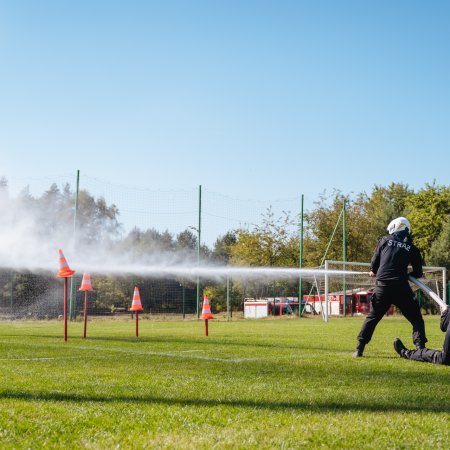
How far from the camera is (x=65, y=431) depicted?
399 cm

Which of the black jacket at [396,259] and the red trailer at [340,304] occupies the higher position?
the black jacket at [396,259]

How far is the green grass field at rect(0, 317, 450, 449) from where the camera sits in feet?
12.5

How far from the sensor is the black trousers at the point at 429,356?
7.64 metres

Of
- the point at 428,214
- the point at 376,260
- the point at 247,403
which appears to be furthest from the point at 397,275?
the point at 428,214

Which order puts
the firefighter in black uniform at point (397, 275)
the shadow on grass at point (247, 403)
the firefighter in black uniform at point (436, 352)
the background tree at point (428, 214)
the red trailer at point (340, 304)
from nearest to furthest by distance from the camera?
the shadow on grass at point (247, 403) < the firefighter in black uniform at point (436, 352) < the firefighter in black uniform at point (397, 275) < the red trailer at point (340, 304) < the background tree at point (428, 214)

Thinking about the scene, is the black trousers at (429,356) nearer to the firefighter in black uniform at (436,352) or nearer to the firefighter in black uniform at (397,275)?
the firefighter in black uniform at (436,352)

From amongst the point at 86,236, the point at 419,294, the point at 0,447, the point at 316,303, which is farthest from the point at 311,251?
the point at 0,447

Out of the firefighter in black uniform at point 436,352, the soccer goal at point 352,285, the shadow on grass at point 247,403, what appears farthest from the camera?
the soccer goal at point 352,285

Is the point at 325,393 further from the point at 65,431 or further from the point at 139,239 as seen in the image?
the point at 139,239

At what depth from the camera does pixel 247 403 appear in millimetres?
4953

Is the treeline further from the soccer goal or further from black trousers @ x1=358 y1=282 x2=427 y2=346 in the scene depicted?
black trousers @ x1=358 y1=282 x2=427 y2=346

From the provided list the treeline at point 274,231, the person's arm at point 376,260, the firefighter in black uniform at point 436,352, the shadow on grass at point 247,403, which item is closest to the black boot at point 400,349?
the firefighter in black uniform at point 436,352

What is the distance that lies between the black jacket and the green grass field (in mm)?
1058

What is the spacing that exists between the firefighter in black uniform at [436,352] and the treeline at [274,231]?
22929 millimetres
